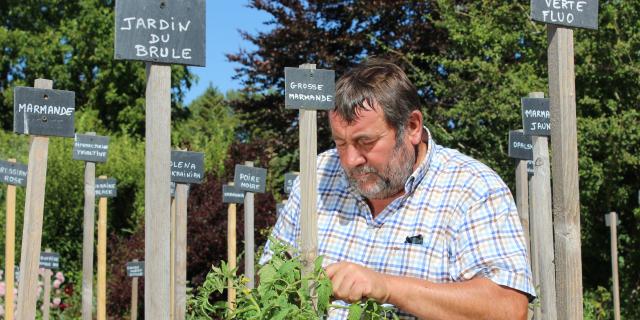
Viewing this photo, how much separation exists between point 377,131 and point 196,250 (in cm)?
733

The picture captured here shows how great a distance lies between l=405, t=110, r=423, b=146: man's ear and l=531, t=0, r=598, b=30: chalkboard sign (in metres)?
1.04

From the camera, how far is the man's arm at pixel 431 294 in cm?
214

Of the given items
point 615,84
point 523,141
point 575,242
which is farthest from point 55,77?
point 575,242

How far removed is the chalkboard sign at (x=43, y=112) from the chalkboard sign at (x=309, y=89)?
1237 millimetres

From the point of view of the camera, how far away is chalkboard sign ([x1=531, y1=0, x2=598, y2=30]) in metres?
3.46

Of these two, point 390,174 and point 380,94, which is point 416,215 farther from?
point 380,94

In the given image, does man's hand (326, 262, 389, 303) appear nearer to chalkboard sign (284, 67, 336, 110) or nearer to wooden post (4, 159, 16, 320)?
chalkboard sign (284, 67, 336, 110)

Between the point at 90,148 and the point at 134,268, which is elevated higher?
the point at 90,148

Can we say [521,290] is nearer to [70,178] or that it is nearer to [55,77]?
[70,178]

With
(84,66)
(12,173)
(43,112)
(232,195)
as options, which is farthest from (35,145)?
(84,66)

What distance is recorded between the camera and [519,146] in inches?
211

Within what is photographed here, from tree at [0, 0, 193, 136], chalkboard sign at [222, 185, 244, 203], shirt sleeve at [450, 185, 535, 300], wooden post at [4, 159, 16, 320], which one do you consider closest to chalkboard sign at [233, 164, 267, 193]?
chalkboard sign at [222, 185, 244, 203]

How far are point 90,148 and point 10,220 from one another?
754 mm

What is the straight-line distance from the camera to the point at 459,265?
244cm
